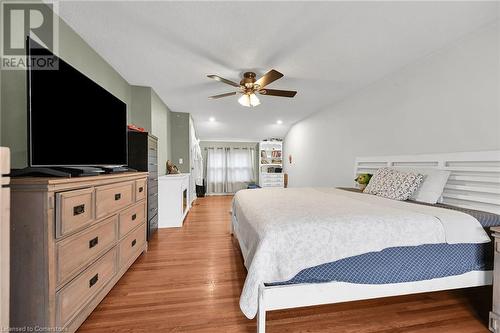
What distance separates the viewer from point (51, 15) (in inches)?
65.2

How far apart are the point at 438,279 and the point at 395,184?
40.4 inches

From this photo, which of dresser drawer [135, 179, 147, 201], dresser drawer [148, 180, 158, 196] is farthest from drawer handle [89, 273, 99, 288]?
dresser drawer [148, 180, 158, 196]

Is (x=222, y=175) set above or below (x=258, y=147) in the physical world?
below

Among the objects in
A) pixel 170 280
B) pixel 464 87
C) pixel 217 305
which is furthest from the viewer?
pixel 464 87

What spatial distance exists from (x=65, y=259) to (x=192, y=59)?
2.19m

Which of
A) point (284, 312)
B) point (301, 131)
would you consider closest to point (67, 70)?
point (284, 312)

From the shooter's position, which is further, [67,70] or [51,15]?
[51,15]

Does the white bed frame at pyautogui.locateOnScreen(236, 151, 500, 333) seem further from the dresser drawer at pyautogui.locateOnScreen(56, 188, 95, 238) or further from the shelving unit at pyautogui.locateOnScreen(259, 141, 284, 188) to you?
the shelving unit at pyautogui.locateOnScreen(259, 141, 284, 188)

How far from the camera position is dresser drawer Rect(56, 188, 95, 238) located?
3.43ft

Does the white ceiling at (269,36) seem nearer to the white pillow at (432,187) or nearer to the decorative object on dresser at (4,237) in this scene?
the white pillow at (432,187)

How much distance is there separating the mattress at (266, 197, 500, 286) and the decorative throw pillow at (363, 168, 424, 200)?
60cm

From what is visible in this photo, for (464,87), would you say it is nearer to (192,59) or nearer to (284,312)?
(284,312)

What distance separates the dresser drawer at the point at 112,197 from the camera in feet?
4.57

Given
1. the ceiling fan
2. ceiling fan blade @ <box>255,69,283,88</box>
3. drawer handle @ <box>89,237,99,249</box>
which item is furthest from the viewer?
the ceiling fan
